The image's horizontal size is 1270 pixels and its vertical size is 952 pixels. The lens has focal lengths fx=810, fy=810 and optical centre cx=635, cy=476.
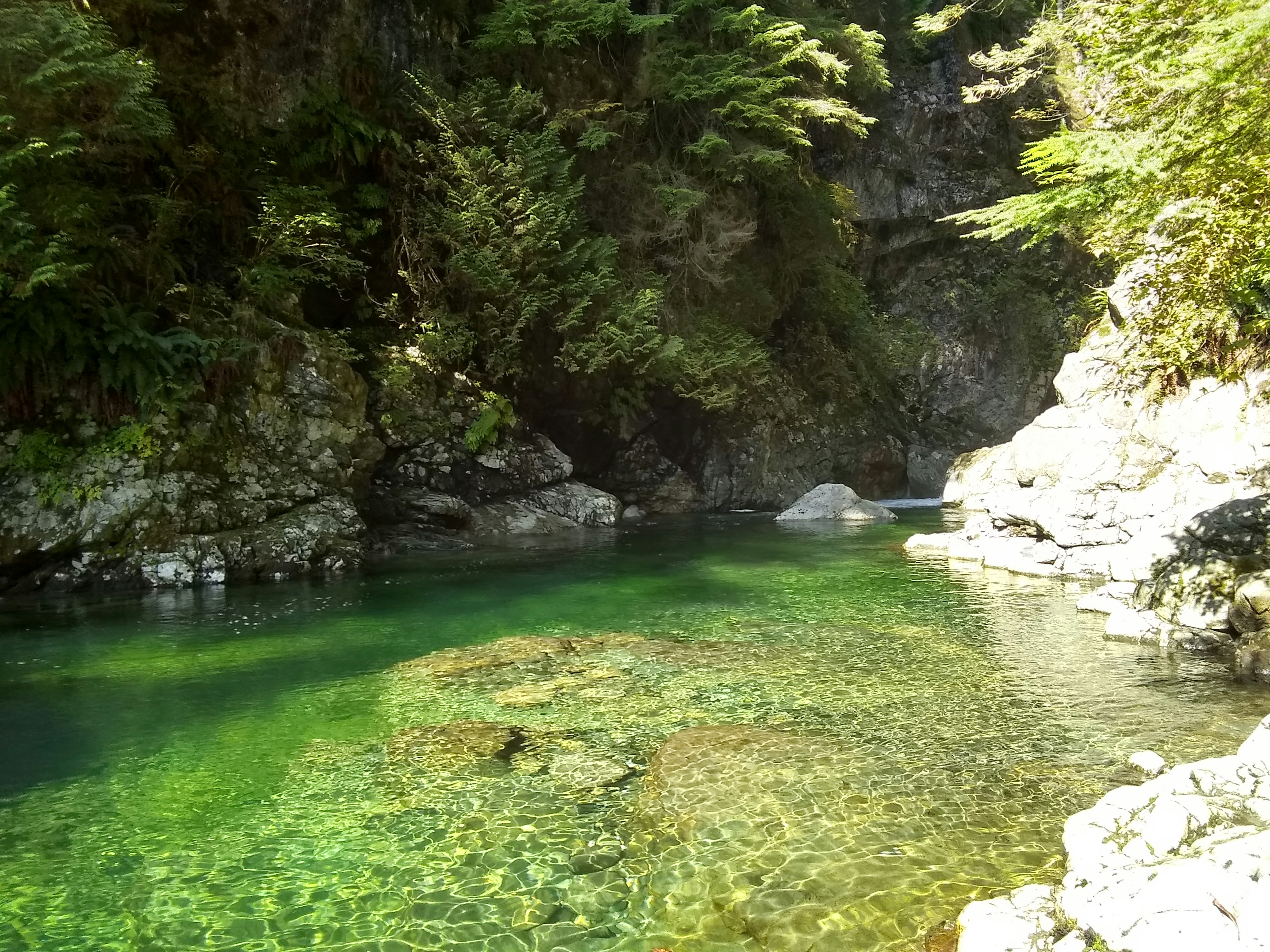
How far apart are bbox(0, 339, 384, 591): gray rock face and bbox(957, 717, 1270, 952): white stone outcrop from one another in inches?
480

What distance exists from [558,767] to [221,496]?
998cm

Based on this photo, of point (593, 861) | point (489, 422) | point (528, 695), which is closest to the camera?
point (593, 861)

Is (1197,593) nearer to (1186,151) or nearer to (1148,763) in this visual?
Result: (1148,763)

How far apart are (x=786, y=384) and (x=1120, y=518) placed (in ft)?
45.1

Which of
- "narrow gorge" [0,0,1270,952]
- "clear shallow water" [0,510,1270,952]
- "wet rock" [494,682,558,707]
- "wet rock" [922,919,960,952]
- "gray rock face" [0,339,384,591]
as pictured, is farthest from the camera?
"gray rock face" [0,339,384,591]

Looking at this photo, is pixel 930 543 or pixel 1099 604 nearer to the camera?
pixel 1099 604

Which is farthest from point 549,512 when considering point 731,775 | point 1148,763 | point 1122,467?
point 1148,763

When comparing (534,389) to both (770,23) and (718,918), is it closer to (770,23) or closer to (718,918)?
(770,23)

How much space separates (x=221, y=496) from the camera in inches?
513

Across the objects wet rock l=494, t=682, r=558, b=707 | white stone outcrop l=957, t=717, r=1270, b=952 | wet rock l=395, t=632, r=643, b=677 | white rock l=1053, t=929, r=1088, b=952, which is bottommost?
wet rock l=395, t=632, r=643, b=677

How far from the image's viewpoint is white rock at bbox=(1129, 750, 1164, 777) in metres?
4.84

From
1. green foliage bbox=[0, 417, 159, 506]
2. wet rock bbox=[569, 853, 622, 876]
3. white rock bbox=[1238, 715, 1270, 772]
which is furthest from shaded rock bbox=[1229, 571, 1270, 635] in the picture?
green foliage bbox=[0, 417, 159, 506]

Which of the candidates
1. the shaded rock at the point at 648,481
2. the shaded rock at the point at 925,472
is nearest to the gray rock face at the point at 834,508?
the shaded rock at the point at 648,481

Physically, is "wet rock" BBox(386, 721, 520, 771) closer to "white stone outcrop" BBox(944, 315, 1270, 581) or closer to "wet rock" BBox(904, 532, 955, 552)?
"white stone outcrop" BBox(944, 315, 1270, 581)
